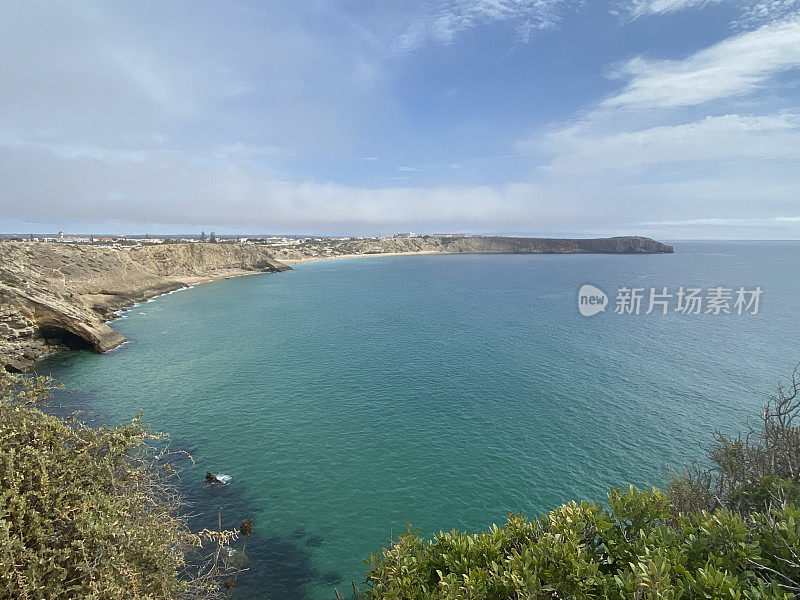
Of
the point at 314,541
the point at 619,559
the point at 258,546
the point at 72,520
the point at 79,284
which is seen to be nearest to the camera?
the point at 72,520

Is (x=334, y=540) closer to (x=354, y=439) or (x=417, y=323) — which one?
(x=354, y=439)

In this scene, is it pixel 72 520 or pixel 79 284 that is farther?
pixel 79 284

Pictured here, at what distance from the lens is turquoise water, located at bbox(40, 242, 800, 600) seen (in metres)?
20.8

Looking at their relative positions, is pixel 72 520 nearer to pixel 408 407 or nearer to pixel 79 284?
pixel 408 407

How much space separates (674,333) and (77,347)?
76133mm

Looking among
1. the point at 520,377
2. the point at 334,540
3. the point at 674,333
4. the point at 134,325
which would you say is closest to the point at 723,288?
the point at 674,333

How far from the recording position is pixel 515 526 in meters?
10.5

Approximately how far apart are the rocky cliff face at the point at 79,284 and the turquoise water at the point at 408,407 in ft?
12.6

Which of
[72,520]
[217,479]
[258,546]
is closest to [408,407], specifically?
[217,479]

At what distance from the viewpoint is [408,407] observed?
32.6m

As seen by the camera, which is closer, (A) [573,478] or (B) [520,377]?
(A) [573,478]

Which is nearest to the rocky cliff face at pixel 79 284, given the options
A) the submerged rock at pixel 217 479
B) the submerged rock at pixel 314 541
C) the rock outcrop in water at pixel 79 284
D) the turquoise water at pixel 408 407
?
the rock outcrop in water at pixel 79 284

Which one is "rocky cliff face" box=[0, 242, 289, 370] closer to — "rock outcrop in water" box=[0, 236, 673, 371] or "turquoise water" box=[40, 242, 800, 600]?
"rock outcrop in water" box=[0, 236, 673, 371]

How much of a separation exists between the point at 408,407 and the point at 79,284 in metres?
71.2
